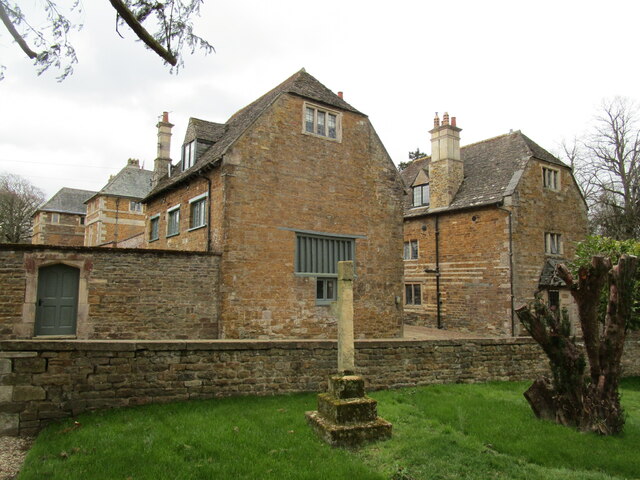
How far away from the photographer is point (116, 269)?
13125mm

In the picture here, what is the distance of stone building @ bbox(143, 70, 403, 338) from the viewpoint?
575 inches

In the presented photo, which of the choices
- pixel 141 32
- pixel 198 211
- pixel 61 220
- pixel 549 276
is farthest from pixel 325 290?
pixel 61 220

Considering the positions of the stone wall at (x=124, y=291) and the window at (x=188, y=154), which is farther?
the window at (x=188, y=154)

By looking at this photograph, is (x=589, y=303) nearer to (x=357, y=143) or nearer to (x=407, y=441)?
(x=407, y=441)

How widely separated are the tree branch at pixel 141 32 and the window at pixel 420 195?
20.1 m

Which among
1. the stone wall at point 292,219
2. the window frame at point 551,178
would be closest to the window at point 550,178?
the window frame at point 551,178

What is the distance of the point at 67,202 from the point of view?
5012 cm

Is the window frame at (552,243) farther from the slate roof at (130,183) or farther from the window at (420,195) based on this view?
the slate roof at (130,183)

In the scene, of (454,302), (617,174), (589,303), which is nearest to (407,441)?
(589,303)

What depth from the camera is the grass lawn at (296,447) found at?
5.63 meters

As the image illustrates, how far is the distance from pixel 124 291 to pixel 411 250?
16.1 metres

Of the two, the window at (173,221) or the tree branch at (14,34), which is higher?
the tree branch at (14,34)

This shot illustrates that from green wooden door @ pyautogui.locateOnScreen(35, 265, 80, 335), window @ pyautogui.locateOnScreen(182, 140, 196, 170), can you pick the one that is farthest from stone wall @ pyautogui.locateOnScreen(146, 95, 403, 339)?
green wooden door @ pyautogui.locateOnScreen(35, 265, 80, 335)

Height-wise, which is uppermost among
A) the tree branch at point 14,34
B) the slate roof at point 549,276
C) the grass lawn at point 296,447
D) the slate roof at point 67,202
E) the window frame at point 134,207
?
the slate roof at point 67,202
